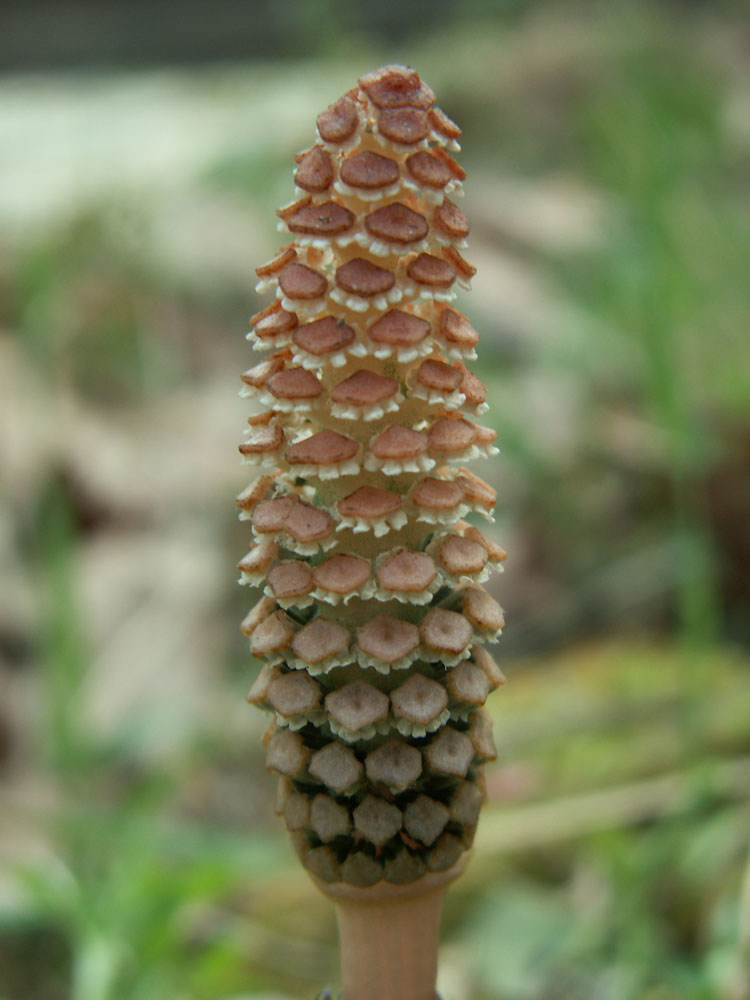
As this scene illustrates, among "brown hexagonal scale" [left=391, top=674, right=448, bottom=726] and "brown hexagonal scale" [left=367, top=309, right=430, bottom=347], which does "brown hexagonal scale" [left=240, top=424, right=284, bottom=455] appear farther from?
"brown hexagonal scale" [left=391, top=674, right=448, bottom=726]

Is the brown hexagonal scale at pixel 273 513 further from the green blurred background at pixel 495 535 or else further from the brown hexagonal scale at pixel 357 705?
the green blurred background at pixel 495 535

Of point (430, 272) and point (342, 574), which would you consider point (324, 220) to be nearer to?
point (430, 272)

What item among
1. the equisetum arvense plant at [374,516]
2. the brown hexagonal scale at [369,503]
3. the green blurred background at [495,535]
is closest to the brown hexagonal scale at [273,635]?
the equisetum arvense plant at [374,516]

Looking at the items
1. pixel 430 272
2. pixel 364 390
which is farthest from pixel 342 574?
pixel 430 272

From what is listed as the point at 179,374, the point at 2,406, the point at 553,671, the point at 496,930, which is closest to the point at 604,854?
the point at 496,930

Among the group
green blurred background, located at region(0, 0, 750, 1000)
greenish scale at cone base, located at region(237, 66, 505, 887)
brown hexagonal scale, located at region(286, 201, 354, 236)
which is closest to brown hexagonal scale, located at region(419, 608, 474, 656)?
greenish scale at cone base, located at region(237, 66, 505, 887)

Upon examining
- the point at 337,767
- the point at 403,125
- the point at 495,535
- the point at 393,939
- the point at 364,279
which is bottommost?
the point at 393,939
